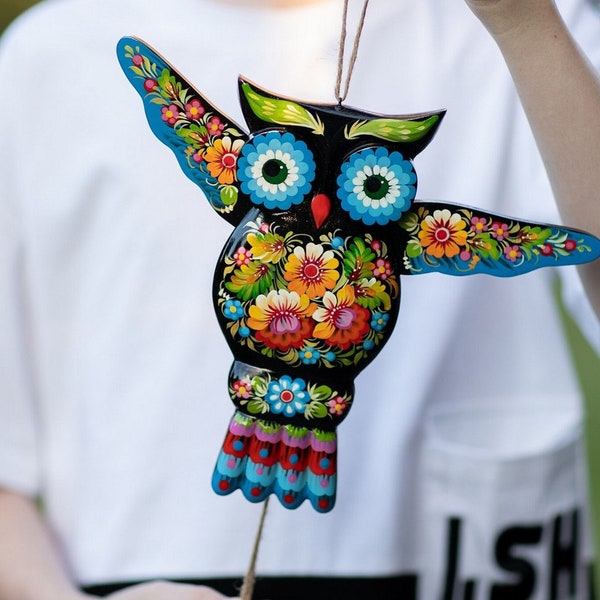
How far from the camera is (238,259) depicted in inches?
20.6

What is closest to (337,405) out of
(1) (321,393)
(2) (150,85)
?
(1) (321,393)

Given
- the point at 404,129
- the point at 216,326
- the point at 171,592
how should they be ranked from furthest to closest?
the point at 216,326
the point at 171,592
the point at 404,129

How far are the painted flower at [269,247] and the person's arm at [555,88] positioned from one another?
7.1 inches

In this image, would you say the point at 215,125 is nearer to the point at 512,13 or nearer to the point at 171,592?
the point at 512,13

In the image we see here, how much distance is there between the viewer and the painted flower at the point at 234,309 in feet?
1.74

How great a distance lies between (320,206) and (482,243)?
10 centimetres

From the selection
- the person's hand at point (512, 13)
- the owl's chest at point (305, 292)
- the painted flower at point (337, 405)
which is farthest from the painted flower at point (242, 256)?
the person's hand at point (512, 13)

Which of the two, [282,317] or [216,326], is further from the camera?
[216,326]

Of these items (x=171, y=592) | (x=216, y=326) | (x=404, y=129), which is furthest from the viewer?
(x=216, y=326)

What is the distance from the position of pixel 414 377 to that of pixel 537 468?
0.51 feet

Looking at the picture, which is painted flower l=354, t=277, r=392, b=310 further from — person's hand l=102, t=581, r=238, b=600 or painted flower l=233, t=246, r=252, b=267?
person's hand l=102, t=581, r=238, b=600

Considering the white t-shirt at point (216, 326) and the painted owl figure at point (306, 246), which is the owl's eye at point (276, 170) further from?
the white t-shirt at point (216, 326)

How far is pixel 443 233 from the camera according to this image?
1.70 feet

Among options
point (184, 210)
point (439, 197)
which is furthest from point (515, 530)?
point (184, 210)
